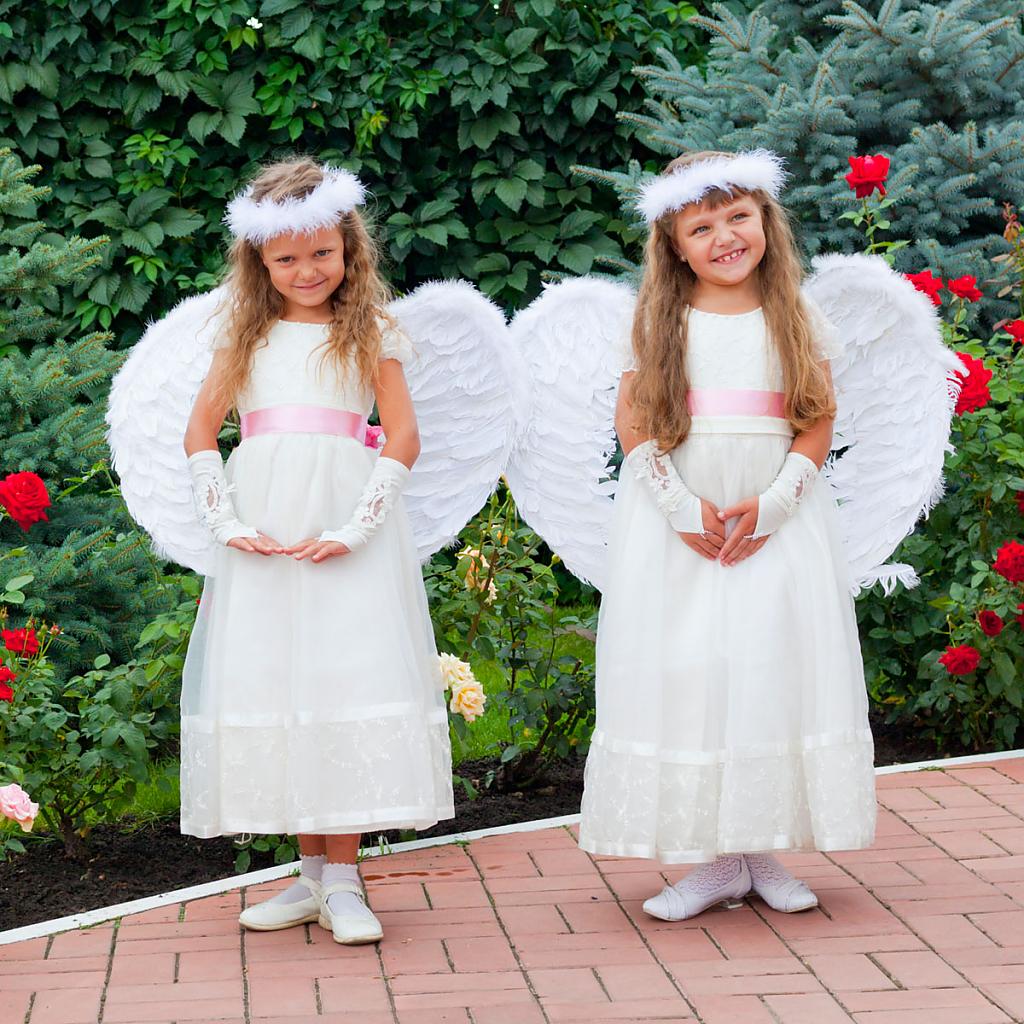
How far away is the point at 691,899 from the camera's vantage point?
3.53 meters

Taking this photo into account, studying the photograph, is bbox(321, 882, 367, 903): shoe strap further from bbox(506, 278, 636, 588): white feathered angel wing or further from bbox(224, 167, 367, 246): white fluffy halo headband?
bbox(224, 167, 367, 246): white fluffy halo headband

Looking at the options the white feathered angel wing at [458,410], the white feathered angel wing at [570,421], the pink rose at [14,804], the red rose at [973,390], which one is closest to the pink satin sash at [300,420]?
the white feathered angel wing at [458,410]

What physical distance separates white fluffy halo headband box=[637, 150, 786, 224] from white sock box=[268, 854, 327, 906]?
160 cm

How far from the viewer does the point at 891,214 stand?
600 cm

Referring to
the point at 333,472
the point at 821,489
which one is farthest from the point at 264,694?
the point at 821,489

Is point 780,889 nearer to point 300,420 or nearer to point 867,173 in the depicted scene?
Result: point 300,420

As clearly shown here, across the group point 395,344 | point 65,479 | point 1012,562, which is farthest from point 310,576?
point 1012,562

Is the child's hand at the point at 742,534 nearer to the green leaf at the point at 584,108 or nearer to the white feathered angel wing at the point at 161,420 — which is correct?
the white feathered angel wing at the point at 161,420

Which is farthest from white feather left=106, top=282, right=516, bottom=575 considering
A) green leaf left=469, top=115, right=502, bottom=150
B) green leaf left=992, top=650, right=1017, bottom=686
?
green leaf left=469, top=115, right=502, bottom=150

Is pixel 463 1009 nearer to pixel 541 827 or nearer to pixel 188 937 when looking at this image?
pixel 188 937

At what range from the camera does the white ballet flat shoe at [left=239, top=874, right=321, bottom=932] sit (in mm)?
3492

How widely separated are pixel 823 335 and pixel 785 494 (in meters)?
0.38

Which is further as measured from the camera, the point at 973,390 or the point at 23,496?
the point at 973,390

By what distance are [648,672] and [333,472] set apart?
31.5 inches
